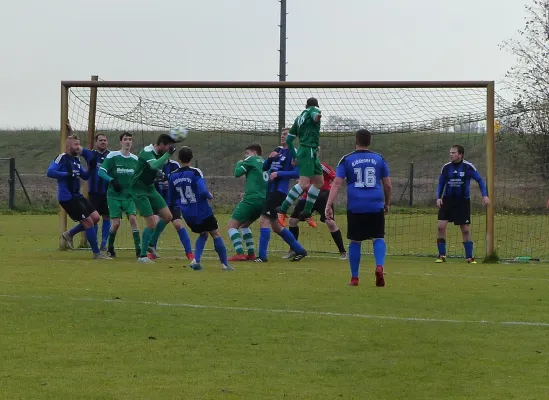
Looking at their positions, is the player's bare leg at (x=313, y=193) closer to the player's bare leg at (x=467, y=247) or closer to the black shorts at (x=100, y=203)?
the player's bare leg at (x=467, y=247)

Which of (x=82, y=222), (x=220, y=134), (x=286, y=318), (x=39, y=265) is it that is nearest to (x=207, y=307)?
(x=286, y=318)

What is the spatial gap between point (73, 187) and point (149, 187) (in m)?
1.47

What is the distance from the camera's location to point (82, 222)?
17.1 metres

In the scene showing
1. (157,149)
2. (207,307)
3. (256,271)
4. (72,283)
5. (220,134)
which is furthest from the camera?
(220,134)

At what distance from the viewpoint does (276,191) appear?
55.2 feet

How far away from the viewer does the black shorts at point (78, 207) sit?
1695 cm

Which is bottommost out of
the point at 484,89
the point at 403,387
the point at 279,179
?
the point at 403,387

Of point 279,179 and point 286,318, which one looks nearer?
point 286,318

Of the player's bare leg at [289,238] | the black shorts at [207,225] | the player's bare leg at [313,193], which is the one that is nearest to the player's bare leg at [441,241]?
the player's bare leg at [289,238]

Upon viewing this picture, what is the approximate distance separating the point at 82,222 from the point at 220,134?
5461mm

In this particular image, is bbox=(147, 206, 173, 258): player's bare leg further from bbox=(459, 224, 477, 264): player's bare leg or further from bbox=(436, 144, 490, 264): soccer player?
bbox=(459, 224, 477, 264): player's bare leg

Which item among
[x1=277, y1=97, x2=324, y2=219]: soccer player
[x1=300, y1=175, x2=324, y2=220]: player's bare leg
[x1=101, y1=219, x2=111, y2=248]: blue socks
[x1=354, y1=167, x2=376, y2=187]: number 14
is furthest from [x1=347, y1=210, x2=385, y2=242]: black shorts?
[x1=101, y1=219, x2=111, y2=248]: blue socks

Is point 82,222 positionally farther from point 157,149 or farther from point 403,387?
point 403,387

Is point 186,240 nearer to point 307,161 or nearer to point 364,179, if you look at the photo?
point 307,161
